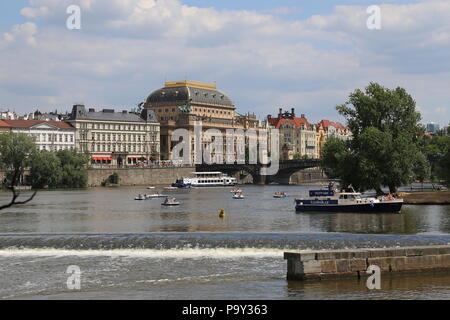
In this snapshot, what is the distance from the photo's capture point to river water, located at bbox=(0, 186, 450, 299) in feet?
115

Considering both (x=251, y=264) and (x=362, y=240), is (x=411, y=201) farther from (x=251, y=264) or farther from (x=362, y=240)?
(x=251, y=264)

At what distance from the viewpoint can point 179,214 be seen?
3314 inches

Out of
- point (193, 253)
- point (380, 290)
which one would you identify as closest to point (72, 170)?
point (193, 253)

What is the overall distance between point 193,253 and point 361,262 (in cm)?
1309

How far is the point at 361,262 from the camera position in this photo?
36875 mm

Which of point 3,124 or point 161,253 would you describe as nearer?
point 161,253

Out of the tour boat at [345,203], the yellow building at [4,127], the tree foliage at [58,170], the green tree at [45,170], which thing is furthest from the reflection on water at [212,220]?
the yellow building at [4,127]

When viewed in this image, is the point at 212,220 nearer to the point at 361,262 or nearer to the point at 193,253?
the point at 193,253

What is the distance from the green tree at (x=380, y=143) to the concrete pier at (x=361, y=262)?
56575 millimetres

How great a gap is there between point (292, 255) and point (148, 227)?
31.5 m

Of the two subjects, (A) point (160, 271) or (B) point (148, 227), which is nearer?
(A) point (160, 271)

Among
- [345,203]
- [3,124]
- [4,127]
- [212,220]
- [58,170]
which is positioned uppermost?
[3,124]

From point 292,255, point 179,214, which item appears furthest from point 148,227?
point 292,255
